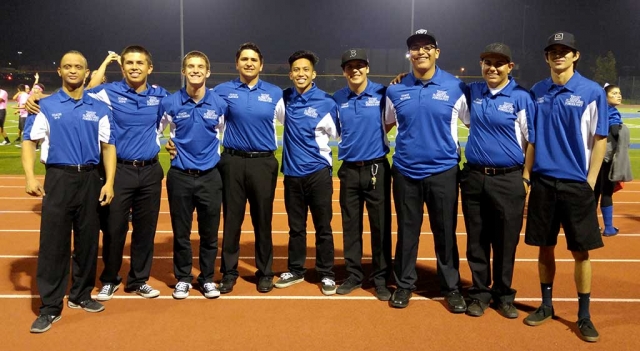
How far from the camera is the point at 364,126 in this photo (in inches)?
192

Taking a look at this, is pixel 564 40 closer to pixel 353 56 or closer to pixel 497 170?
pixel 497 170

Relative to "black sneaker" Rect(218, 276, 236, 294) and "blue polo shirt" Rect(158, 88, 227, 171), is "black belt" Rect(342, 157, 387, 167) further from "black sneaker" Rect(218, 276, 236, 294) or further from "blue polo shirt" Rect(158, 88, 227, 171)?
"black sneaker" Rect(218, 276, 236, 294)

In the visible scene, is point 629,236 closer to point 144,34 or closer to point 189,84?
point 189,84

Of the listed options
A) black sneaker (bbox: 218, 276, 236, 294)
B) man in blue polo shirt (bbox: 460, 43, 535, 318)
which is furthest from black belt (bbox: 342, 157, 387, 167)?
black sneaker (bbox: 218, 276, 236, 294)

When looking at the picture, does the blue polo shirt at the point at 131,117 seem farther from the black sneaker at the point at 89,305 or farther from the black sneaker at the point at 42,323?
the black sneaker at the point at 42,323

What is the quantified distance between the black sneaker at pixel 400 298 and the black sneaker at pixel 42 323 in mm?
2700

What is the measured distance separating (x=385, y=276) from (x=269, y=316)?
118 cm

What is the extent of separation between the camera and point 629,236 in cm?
734

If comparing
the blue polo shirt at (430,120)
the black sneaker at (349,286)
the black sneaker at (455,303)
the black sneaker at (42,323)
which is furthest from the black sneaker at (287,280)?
the black sneaker at (42,323)

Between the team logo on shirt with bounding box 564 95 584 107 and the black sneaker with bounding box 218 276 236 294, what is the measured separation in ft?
10.5

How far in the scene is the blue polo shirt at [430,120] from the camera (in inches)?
178

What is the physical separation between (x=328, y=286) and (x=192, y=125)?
1.86m


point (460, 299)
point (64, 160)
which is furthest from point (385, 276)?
point (64, 160)

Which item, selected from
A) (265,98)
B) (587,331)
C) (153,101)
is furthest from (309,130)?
(587,331)
